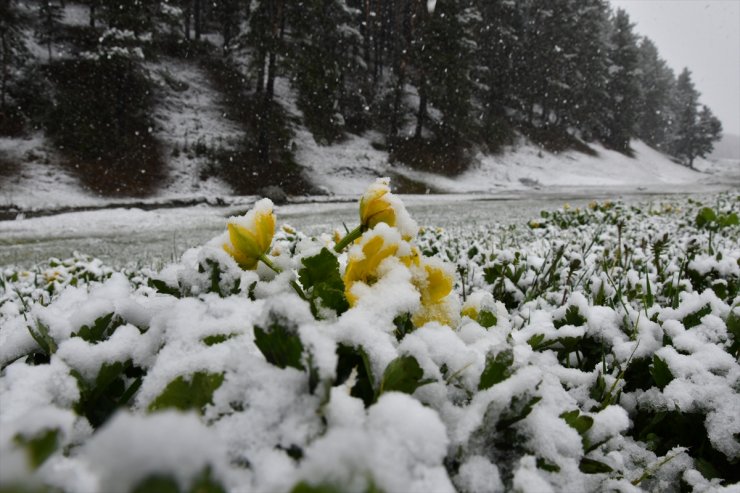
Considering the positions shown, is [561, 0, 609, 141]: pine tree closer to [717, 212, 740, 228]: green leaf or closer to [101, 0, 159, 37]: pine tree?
[101, 0, 159, 37]: pine tree

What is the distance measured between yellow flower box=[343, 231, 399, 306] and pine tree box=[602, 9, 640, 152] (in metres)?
42.0

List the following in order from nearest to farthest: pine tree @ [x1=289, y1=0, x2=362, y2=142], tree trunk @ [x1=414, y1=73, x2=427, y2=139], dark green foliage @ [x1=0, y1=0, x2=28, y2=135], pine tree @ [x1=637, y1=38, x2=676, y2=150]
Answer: dark green foliage @ [x1=0, y1=0, x2=28, y2=135]
pine tree @ [x1=289, y1=0, x2=362, y2=142]
tree trunk @ [x1=414, y1=73, x2=427, y2=139]
pine tree @ [x1=637, y1=38, x2=676, y2=150]

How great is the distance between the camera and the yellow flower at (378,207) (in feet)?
3.14

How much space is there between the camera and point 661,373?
1038mm

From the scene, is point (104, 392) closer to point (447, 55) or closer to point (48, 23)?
point (447, 55)

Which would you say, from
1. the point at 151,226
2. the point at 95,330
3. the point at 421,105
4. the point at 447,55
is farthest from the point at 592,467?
the point at 421,105

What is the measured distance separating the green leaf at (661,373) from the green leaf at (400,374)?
70cm

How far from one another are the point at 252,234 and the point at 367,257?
275mm

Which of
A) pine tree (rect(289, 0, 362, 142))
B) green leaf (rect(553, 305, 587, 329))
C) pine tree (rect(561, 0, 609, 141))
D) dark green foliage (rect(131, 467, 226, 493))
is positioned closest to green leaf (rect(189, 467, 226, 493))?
dark green foliage (rect(131, 467, 226, 493))

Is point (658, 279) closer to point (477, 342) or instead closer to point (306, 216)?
point (477, 342)

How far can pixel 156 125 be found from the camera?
17.3 metres

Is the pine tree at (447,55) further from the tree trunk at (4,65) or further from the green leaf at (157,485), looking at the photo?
the green leaf at (157,485)

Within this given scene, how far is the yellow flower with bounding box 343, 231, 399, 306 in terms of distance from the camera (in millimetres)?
822

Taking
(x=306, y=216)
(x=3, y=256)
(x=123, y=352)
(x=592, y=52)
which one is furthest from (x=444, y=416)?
(x=592, y=52)
